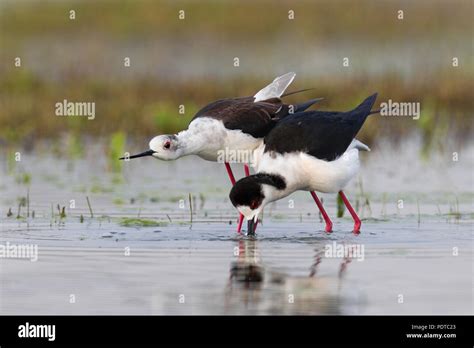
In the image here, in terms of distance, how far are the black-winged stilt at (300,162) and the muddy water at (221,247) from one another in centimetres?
34

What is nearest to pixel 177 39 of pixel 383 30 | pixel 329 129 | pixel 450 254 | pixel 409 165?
pixel 383 30

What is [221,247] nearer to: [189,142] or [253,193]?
[253,193]

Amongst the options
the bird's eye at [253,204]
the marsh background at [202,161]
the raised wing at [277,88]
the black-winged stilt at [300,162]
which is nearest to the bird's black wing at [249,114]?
the raised wing at [277,88]

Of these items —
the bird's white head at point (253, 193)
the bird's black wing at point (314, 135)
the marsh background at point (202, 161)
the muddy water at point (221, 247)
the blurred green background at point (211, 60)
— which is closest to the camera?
the muddy water at point (221, 247)

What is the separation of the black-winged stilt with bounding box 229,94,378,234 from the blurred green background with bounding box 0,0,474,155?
4793 millimetres

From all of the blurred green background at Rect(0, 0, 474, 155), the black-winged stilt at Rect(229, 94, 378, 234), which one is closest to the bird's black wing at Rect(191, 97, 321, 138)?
the black-winged stilt at Rect(229, 94, 378, 234)

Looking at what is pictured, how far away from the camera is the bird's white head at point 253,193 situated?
419 inches

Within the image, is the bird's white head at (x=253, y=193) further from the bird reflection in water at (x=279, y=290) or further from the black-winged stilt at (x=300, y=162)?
the bird reflection in water at (x=279, y=290)

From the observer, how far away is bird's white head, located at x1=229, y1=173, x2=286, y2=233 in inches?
419

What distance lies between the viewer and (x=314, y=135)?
36.4ft

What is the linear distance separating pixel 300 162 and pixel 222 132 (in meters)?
1.31

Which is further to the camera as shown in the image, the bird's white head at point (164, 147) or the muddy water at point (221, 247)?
the bird's white head at point (164, 147)

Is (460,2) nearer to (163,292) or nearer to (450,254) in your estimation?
(450,254)

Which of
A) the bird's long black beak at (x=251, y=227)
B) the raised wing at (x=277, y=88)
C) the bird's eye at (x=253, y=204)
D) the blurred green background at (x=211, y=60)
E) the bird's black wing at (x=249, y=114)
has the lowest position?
the bird's long black beak at (x=251, y=227)
